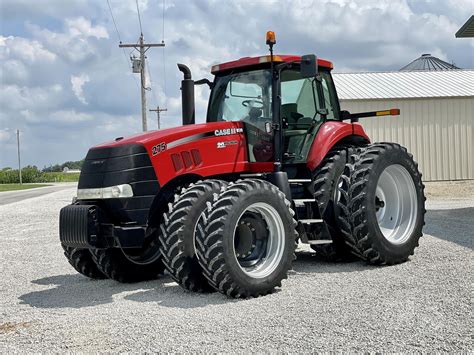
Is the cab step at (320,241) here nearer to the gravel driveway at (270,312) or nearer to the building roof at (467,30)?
the gravel driveway at (270,312)

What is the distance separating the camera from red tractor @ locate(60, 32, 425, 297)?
19.6 ft

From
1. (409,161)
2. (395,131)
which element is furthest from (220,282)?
(395,131)

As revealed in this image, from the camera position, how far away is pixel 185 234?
591 centimetres

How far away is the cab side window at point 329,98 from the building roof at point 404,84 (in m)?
14.6

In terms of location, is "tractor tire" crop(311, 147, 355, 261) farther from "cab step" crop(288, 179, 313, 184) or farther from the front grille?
the front grille

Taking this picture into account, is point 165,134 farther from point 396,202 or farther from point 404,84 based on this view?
point 404,84

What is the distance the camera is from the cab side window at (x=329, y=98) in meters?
7.80

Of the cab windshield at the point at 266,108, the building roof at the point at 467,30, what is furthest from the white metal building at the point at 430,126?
the cab windshield at the point at 266,108

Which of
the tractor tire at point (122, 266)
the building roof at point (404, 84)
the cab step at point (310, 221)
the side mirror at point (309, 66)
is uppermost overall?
the building roof at point (404, 84)

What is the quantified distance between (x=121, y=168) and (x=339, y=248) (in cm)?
297

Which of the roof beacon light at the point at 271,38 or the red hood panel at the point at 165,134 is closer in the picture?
the red hood panel at the point at 165,134

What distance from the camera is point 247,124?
7.07 m

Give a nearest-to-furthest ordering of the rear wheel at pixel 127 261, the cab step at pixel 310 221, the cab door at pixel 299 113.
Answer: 1. the cab step at pixel 310 221
2. the rear wheel at pixel 127 261
3. the cab door at pixel 299 113

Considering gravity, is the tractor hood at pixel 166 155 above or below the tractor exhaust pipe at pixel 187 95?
below
